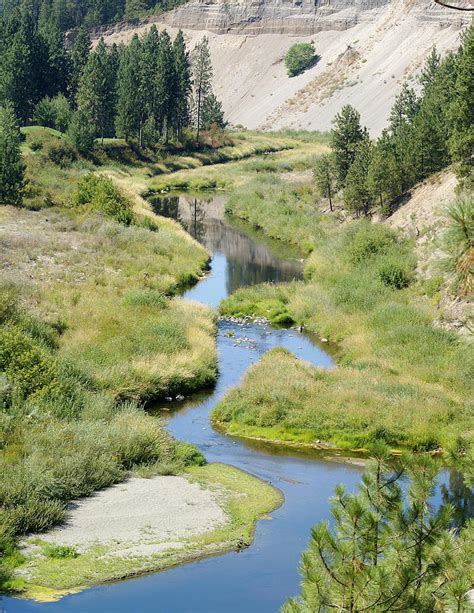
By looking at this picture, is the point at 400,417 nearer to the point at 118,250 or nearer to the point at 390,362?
the point at 390,362

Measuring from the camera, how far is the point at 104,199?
6638 cm

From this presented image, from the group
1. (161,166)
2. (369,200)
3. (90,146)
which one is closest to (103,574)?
(369,200)

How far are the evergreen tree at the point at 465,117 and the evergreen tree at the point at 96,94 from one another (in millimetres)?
53728

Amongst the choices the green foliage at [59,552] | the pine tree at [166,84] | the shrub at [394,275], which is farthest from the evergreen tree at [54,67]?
the green foliage at [59,552]

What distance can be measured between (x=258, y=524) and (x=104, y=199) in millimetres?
42873

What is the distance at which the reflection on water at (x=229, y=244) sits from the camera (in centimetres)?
5909

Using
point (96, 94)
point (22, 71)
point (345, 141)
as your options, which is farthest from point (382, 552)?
point (22, 71)

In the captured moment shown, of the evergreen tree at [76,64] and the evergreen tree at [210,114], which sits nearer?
the evergreen tree at [76,64]

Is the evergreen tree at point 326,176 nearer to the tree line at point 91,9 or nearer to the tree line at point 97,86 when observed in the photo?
the tree line at point 97,86

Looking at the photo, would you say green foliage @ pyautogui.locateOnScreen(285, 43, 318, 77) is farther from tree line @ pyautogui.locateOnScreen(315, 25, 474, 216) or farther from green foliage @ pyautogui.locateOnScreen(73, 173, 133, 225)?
green foliage @ pyautogui.locateOnScreen(73, 173, 133, 225)

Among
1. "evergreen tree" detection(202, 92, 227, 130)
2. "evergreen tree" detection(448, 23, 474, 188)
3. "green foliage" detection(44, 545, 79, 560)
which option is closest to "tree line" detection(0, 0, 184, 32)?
"evergreen tree" detection(202, 92, 227, 130)

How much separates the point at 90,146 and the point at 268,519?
246 feet

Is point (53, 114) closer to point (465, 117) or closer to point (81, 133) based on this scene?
point (81, 133)

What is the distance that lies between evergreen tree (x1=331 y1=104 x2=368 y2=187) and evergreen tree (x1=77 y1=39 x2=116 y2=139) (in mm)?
36288
